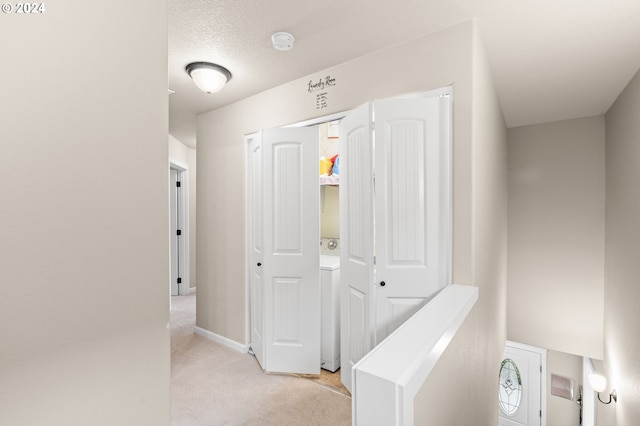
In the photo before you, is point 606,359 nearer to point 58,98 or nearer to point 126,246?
point 126,246

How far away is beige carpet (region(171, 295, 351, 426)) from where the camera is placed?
2.13 metres

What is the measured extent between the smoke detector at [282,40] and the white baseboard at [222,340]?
2613 mm

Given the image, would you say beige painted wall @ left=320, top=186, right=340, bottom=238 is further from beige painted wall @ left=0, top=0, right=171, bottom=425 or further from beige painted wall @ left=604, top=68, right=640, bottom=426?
beige painted wall @ left=0, top=0, right=171, bottom=425

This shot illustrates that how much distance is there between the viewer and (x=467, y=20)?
192cm

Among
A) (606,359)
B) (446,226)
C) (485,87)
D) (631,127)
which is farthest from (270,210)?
(606,359)

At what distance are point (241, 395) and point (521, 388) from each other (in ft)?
16.5

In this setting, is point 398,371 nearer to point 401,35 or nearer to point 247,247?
point 401,35

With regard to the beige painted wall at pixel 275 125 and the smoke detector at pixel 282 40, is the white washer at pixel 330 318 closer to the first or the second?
the beige painted wall at pixel 275 125

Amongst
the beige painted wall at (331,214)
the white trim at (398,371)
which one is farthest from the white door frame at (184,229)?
the white trim at (398,371)

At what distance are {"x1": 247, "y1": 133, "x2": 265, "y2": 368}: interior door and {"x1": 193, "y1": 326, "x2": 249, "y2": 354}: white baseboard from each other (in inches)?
4.4

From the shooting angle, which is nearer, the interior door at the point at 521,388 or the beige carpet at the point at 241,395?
the beige carpet at the point at 241,395

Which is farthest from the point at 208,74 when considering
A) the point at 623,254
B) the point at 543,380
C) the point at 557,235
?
the point at 543,380

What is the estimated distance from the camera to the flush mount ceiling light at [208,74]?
2.47m

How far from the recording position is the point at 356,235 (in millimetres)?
2324
